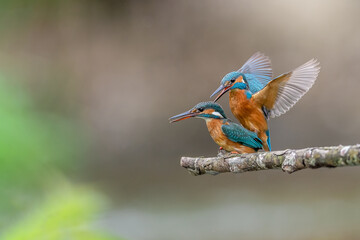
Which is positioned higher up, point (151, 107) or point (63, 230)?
point (151, 107)

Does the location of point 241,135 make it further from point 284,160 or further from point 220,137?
point 284,160

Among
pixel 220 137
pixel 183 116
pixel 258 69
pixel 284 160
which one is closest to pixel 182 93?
pixel 258 69

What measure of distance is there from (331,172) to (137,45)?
2.00m

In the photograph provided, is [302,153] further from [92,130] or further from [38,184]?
[92,130]

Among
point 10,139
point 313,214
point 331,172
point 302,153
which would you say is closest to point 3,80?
point 10,139

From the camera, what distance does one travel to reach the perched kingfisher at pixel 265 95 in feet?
3.71

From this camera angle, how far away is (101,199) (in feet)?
2.69

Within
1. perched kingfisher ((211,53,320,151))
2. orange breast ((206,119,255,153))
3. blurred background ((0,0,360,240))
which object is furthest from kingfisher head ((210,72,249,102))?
blurred background ((0,0,360,240))

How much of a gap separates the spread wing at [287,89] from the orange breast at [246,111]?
2cm

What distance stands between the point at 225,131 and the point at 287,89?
181 millimetres

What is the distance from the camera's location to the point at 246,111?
121cm

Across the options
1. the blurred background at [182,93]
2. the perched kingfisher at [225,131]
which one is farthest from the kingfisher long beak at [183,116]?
the blurred background at [182,93]

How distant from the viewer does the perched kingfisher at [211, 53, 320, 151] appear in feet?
3.71

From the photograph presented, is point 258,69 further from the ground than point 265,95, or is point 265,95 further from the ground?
point 258,69
